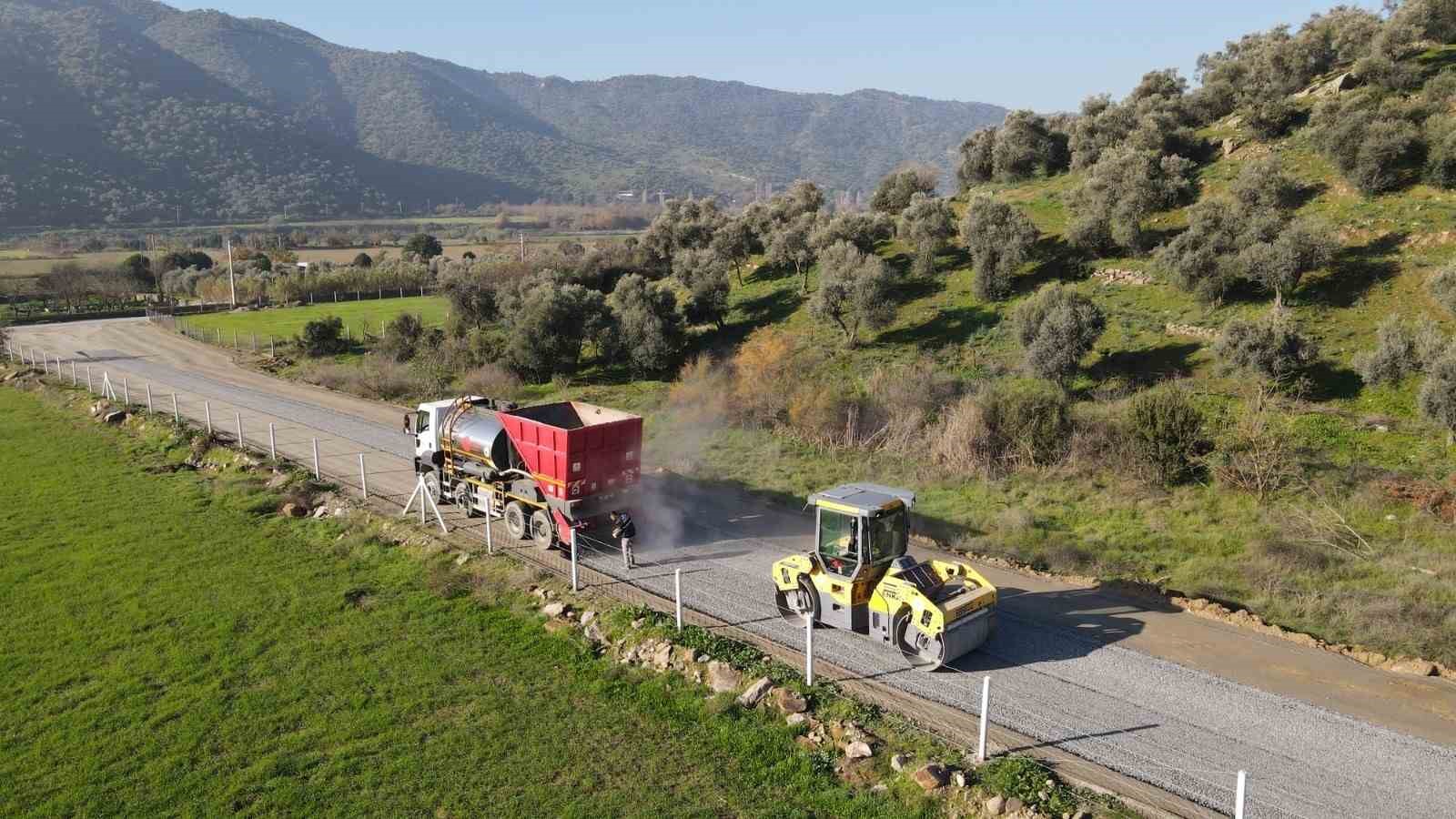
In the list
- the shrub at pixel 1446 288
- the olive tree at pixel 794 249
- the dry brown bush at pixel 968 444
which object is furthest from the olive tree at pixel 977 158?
the dry brown bush at pixel 968 444

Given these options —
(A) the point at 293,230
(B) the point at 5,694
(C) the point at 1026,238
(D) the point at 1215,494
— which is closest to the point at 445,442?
(B) the point at 5,694

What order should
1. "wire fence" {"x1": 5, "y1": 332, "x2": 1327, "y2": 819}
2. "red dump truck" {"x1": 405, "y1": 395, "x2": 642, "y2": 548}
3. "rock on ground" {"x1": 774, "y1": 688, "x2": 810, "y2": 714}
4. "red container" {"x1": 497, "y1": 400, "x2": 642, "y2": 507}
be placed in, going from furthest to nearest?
"red dump truck" {"x1": 405, "y1": 395, "x2": 642, "y2": 548} → "red container" {"x1": 497, "y1": 400, "x2": 642, "y2": 507} → "rock on ground" {"x1": 774, "y1": 688, "x2": 810, "y2": 714} → "wire fence" {"x1": 5, "y1": 332, "x2": 1327, "y2": 819}

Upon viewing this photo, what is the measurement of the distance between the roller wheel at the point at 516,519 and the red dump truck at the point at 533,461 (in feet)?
0.07

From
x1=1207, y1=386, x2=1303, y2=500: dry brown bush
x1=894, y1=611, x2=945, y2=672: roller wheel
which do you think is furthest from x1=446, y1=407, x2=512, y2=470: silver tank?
x1=1207, y1=386, x2=1303, y2=500: dry brown bush

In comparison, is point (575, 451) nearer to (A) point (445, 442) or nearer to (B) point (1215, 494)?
(A) point (445, 442)

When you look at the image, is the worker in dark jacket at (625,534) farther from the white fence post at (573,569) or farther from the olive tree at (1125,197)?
the olive tree at (1125,197)

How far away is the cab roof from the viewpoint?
1345cm

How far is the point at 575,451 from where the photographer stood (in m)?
17.4

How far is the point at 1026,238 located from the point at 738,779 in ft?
111

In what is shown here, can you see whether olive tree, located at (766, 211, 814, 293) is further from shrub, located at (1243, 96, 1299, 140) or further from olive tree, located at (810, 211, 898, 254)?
shrub, located at (1243, 96, 1299, 140)

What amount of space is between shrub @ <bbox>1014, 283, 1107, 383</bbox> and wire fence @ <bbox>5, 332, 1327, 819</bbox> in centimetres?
1615

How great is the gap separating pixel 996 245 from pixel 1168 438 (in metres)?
18.9

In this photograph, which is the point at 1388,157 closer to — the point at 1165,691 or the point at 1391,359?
the point at 1391,359

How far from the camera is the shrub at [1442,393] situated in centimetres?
2206
